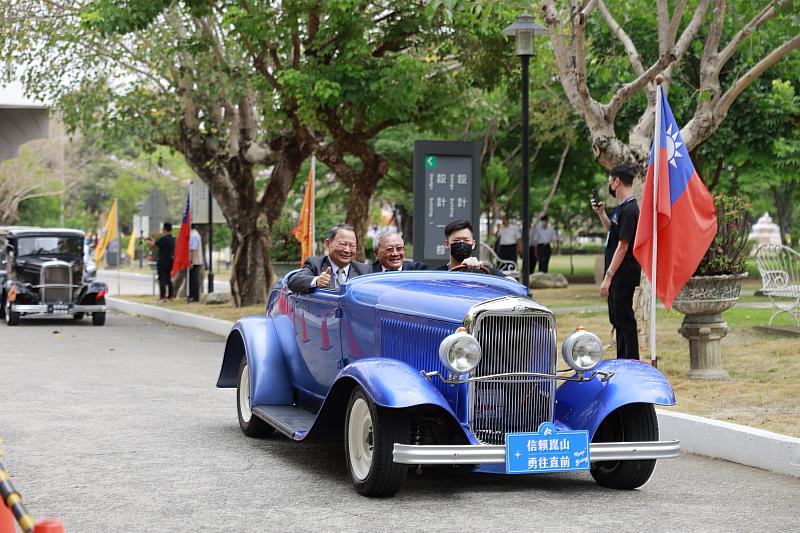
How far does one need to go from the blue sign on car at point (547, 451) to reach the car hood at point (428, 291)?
745 mm

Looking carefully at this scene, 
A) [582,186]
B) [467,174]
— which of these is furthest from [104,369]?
[582,186]

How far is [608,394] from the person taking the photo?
22.4 ft

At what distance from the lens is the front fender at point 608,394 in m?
6.75

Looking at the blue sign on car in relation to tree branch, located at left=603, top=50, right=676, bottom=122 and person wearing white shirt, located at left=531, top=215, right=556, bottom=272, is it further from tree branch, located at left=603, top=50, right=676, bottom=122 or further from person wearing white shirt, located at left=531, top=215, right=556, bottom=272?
person wearing white shirt, located at left=531, top=215, right=556, bottom=272

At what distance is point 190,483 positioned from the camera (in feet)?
23.2

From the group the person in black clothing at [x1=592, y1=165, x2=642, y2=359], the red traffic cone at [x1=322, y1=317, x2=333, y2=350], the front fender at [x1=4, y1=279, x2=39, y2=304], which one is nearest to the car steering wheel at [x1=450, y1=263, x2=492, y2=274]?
the red traffic cone at [x1=322, y1=317, x2=333, y2=350]

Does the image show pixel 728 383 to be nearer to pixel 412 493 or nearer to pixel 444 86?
pixel 412 493

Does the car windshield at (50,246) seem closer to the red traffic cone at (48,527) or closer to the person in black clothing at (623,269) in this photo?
the person in black clothing at (623,269)

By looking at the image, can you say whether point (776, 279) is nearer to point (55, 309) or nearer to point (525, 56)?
point (525, 56)

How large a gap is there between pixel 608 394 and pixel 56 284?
16317 millimetres

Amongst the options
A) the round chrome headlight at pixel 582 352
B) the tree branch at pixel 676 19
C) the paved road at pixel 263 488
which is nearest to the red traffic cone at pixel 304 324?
the paved road at pixel 263 488

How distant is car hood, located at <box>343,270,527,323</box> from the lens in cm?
682

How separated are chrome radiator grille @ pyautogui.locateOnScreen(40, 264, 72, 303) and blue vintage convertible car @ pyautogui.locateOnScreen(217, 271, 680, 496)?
14.7 m

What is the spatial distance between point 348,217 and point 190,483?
13599 mm
